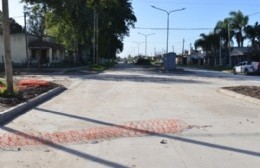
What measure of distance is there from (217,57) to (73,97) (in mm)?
98151

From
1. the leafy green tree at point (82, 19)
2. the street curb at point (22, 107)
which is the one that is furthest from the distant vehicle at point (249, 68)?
the street curb at point (22, 107)

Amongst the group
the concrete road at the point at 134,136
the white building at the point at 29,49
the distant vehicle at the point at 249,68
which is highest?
the white building at the point at 29,49

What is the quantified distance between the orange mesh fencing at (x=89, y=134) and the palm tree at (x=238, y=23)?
91.0 meters

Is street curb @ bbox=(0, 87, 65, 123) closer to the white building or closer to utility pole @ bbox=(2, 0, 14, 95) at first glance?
utility pole @ bbox=(2, 0, 14, 95)

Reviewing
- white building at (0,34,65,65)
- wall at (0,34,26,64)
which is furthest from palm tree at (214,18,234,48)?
wall at (0,34,26,64)

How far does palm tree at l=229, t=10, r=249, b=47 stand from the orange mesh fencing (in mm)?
91011

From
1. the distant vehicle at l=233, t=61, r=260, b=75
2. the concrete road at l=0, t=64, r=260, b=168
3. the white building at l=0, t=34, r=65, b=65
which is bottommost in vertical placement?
the distant vehicle at l=233, t=61, r=260, b=75

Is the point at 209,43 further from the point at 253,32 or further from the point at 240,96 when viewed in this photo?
the point at 240,96

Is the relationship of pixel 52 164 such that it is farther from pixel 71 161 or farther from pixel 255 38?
pixel 255 38

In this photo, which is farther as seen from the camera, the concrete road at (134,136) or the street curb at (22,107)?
the street curb at (22,107)

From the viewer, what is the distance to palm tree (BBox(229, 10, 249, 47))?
325 ft

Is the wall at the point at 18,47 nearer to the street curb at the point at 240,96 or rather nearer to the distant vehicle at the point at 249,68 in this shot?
the distant vehicle at the point at 249,68

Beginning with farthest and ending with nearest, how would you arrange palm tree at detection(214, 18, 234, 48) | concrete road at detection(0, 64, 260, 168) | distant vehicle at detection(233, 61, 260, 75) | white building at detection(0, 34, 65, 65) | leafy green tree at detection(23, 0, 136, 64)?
palm tree at detection(214, 18, 234, 48)
white building at detection(0, 34, 65, 65)
leafy green tree at detection(23, 0, 136, 64)
distant vehicle at detection(233, 61, 260, 75)
concrete road at detection(0, 64, 260, 168)

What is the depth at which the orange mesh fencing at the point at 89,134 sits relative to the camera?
945 centimetres
